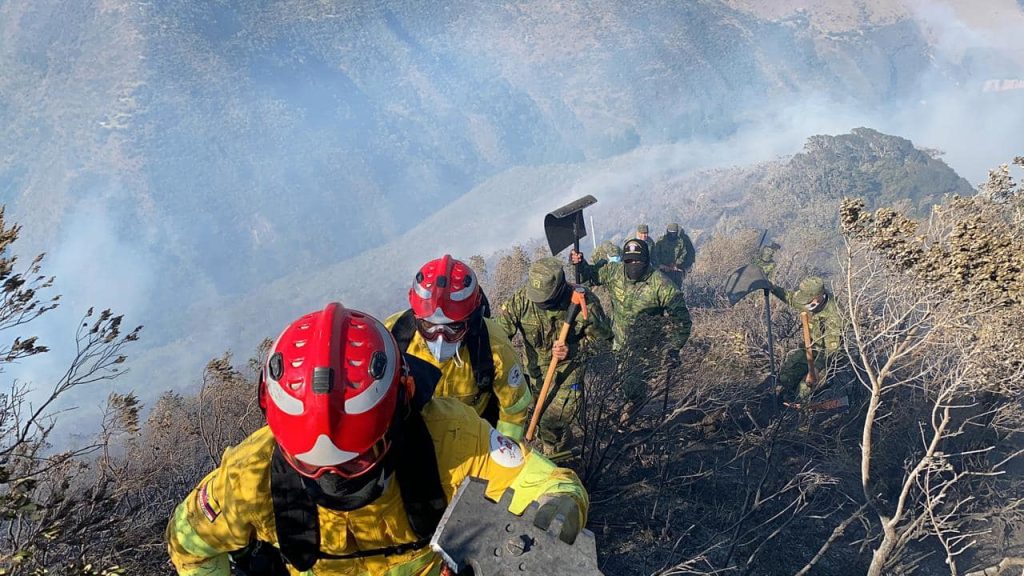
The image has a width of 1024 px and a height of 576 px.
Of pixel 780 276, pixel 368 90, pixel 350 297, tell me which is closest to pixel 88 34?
pixel 368 90

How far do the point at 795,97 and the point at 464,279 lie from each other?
73.3 meters

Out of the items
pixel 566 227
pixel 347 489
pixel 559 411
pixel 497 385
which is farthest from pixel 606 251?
pixel 347 489

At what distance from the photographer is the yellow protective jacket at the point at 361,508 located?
2.22 metres

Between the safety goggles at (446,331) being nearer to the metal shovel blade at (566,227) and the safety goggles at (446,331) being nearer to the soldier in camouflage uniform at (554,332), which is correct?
the soldier in camouflage uniform at (554,332)

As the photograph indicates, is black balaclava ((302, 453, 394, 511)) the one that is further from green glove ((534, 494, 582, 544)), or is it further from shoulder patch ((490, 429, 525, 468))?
green glove ((534, 494, 582, 544))

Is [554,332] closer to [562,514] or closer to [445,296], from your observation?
[445,296]

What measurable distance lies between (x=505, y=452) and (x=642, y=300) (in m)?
5.26

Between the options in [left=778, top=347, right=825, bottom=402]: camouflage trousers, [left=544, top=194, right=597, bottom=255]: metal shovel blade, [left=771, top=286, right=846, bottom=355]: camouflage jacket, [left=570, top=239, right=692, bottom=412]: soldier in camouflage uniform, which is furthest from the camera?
[left=544, top=194, right=597, bottom=255]: metal shovel blade

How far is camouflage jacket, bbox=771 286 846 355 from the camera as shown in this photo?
673 cm

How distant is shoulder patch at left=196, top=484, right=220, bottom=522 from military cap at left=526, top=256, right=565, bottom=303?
3947 mm

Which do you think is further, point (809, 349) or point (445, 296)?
point (809, 349)

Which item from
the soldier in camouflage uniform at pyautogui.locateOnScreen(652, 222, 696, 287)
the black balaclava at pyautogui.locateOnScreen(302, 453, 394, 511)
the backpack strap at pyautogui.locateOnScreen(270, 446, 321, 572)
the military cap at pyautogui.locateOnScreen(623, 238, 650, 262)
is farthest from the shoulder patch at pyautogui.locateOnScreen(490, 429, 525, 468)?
the soldier in camouflage uniform at pyautogui.locateOnScreen(652, 222, 696, 287)

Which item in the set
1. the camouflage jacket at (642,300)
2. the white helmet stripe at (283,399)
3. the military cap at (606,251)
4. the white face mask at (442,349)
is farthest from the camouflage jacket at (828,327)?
the white helmet stripe at (283,399)

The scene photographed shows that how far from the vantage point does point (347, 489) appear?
2.15 m
